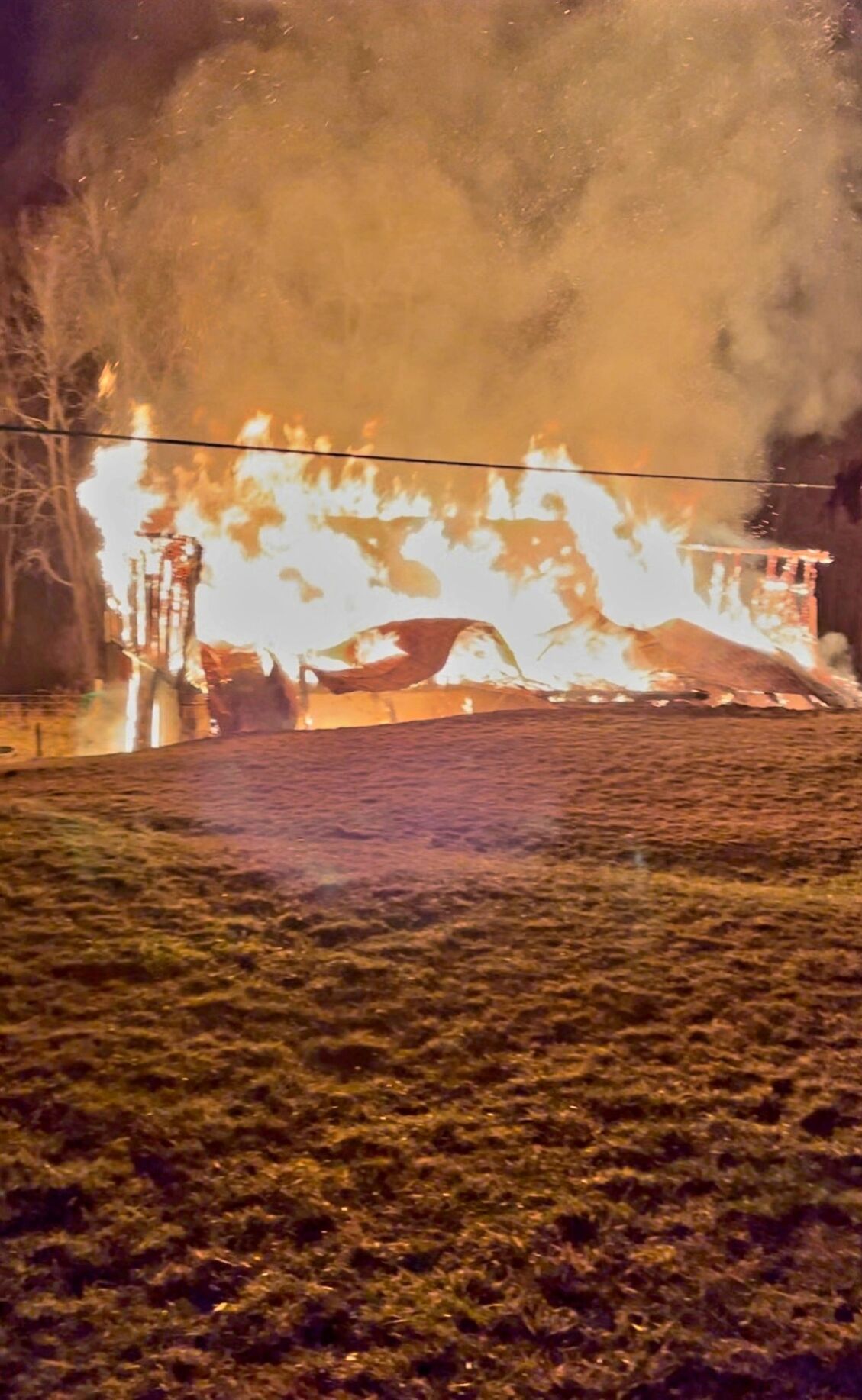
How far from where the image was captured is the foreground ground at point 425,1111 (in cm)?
234

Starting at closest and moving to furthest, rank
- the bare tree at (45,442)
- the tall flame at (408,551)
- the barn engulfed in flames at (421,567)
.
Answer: the barn engulfed in flames at (421,567) < the tall flame at (408,551) < the bare tree at (45,442)

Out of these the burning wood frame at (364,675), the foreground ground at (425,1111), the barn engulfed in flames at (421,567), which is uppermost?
the barn engulfed in flames at (421,567)

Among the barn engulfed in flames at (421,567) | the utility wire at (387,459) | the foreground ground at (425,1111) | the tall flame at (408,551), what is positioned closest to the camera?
the foreground ground at (425,1111)

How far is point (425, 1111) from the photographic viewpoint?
10.3 feet

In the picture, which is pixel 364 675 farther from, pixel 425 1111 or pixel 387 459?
pixel 425 1111

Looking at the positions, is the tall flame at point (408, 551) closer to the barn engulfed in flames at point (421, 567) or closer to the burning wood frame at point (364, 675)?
the barn engulfed in flames at point (421, 567)

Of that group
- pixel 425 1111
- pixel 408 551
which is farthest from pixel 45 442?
pixel 425 1111

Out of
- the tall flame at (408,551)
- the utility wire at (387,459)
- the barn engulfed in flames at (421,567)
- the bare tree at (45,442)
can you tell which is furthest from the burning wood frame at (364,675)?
the bare tree at (45,442)

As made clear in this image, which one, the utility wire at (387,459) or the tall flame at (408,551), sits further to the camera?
the tall flame at (408,551)

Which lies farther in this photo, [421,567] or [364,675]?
[421,567]

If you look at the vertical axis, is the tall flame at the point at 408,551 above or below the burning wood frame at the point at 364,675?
above

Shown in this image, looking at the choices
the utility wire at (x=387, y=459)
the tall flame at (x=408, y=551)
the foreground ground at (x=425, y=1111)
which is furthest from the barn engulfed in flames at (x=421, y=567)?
the foreground ground at (x=425, y=1111)

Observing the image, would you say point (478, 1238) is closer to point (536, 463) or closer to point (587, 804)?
point (587, 804)

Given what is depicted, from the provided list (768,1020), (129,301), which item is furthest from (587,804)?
(129,301)
